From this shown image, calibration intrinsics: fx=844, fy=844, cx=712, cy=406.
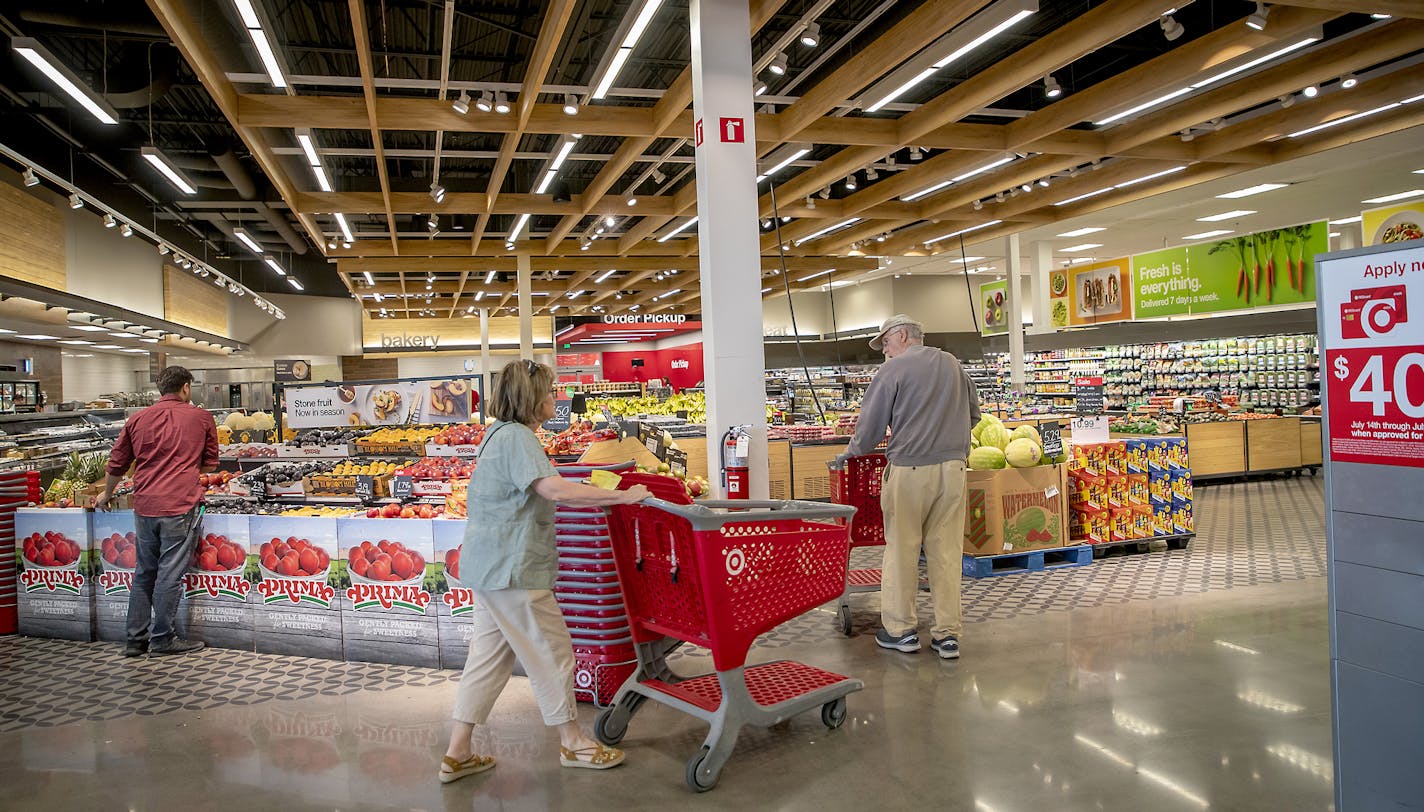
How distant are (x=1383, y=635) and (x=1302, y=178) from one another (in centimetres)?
1272

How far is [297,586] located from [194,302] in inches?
626

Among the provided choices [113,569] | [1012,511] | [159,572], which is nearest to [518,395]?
[159,572]

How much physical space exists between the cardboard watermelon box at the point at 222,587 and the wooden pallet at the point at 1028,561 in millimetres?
4843

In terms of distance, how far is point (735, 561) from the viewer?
314cm

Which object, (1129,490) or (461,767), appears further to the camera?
(1129,490)

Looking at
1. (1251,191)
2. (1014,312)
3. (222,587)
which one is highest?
(1251,191)

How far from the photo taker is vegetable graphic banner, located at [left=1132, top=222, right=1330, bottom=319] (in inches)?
535

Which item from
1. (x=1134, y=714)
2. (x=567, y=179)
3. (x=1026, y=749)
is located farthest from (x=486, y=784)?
(x=567, y=179)

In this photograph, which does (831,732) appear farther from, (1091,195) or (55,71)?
(1091,195)

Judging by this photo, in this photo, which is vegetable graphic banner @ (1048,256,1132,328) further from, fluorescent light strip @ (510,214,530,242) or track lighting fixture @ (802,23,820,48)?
track lighting fixture @ (802,23,820,48)

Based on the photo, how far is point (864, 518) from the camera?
5.45m

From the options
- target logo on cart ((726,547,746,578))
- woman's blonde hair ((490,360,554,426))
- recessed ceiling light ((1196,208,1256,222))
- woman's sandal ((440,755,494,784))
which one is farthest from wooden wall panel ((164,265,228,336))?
recessed ceiling light ((1196,208,1256,222))

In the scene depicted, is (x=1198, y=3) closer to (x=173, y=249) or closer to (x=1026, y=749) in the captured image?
(x=1026, y=749)

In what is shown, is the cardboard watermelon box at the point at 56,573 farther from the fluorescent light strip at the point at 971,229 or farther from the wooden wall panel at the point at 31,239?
the fluorescent light strip at the point at 971,229
